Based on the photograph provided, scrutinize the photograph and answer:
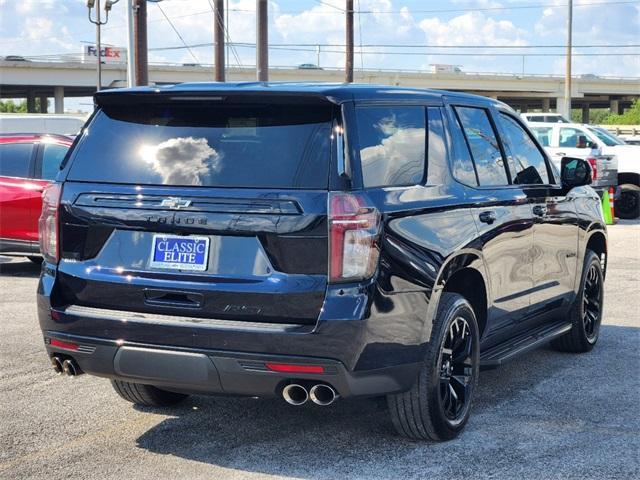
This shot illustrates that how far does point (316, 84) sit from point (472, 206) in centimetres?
120

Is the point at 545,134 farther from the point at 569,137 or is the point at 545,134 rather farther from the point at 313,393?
the point at 313,393

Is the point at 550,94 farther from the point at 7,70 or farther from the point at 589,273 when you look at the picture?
the point at 589,273

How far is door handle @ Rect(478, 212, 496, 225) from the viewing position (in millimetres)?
5772

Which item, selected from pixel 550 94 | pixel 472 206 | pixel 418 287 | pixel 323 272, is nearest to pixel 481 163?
pixel 472 206

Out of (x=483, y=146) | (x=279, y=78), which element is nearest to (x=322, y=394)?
(x=483, y=146)

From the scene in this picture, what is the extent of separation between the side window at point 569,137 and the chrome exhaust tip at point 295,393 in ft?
66.1

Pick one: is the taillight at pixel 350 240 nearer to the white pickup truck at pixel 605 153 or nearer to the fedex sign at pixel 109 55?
the white pickup truck at pixel 605 153

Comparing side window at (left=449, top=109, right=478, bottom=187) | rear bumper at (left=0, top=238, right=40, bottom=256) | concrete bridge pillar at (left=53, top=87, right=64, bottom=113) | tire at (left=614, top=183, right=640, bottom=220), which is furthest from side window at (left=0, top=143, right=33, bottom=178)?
concrete bridge pillar at (left=53, top=87, right=64, bottom=113)

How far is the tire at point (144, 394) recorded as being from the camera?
5898 mm

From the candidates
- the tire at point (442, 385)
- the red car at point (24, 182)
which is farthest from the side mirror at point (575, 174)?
the red car at point (24, 182)

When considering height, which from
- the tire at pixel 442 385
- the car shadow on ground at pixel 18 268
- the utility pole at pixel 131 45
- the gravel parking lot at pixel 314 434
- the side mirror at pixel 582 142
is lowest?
the gravel parking lot at pixel 314 434

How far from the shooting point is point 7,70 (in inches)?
3125

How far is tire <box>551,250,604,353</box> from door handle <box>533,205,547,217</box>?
1.03 metres

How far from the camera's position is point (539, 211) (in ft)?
21.9
